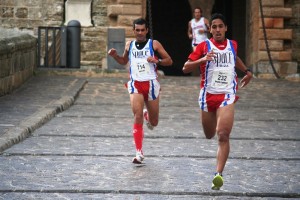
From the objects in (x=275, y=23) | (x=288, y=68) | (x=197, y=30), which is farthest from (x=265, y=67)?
(x=197, y=30)

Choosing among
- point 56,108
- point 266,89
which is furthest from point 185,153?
point 266,89

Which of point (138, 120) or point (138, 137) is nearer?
point (138, 137)

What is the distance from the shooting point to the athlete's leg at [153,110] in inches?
404

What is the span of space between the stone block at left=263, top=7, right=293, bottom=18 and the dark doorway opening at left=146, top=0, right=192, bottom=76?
25.7ft

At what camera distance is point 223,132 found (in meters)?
8.20

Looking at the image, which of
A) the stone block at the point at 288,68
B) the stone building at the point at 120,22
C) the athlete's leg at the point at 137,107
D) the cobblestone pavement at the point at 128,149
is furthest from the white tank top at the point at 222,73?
→ the stone block at the point at 288,68

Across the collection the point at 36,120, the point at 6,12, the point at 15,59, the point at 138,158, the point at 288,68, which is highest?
the point at 6,12

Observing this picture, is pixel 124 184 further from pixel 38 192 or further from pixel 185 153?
pixel 185 153

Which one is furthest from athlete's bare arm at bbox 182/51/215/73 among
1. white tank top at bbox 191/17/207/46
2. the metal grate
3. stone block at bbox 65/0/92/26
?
stone block at bbox 65/0/92/26

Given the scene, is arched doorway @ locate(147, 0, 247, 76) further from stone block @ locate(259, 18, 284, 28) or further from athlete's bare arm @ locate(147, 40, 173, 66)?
athlete's bare arm @ locate(147, 40, 173, 66)

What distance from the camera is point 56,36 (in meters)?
22.1

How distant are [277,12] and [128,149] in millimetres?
12505

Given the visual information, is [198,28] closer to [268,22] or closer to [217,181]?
[268,22]

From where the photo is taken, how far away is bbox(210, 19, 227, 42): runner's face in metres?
8.41
